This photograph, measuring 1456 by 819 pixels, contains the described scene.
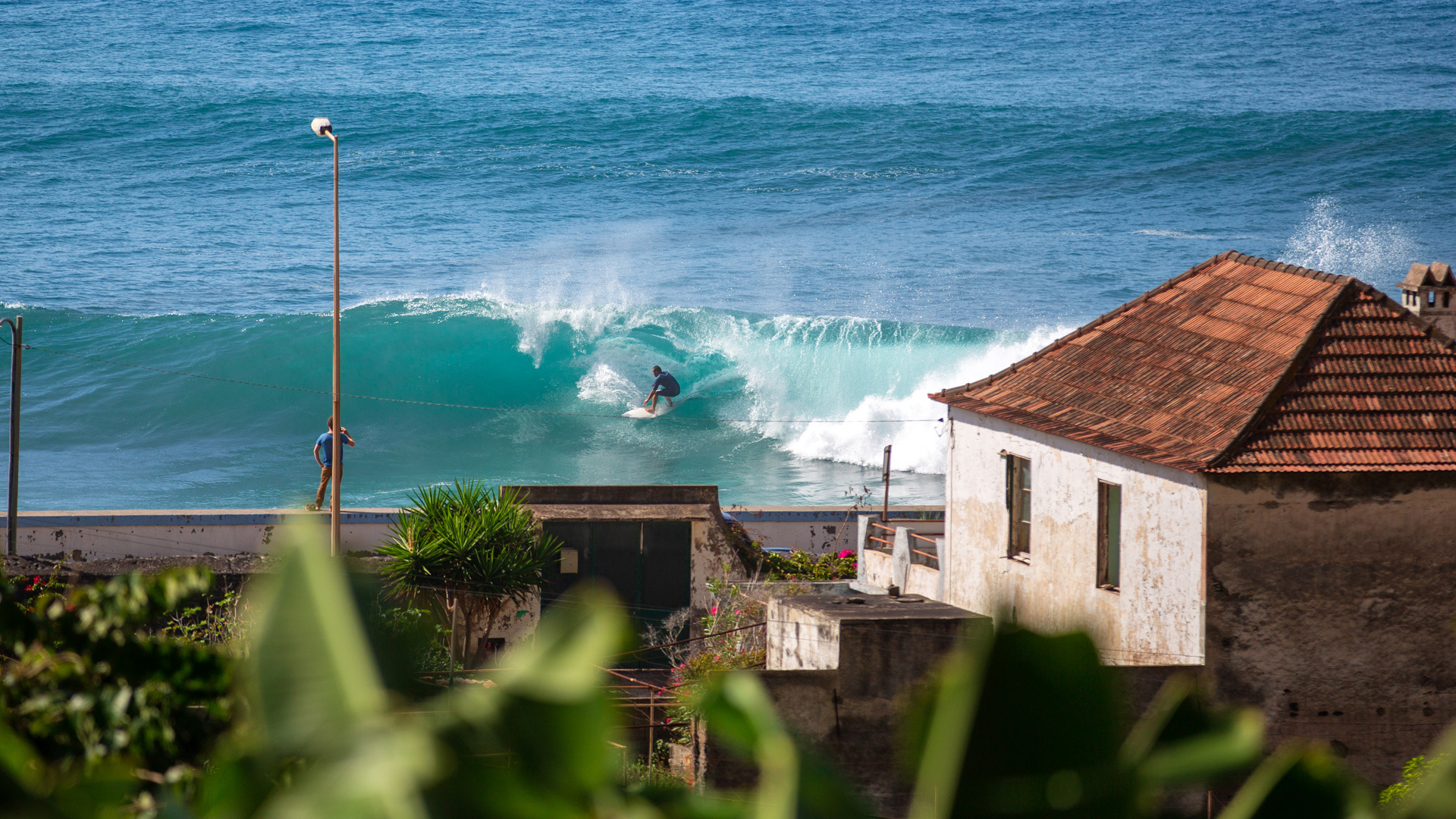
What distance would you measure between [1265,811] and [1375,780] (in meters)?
12.5

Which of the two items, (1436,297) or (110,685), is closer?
(110,685)

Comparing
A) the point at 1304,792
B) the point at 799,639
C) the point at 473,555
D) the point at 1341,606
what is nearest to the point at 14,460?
the point at 473,555

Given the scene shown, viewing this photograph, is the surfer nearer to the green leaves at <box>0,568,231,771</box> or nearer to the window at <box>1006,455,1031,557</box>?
the window at <box>1006,455,1031,557</box>

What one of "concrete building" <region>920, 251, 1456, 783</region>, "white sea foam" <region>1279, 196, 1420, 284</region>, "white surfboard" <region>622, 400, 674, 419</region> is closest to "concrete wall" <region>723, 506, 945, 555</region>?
"concrete building" <region>920, 251, 1456, 783</region>

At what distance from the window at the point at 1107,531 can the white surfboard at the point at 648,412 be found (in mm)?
27974

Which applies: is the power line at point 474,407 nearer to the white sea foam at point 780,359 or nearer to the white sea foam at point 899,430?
the white sea foam at point 780,359

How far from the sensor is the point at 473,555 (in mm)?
16719

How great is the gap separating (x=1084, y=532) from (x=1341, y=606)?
7.66ft

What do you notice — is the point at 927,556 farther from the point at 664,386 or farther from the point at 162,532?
the point at 664,386

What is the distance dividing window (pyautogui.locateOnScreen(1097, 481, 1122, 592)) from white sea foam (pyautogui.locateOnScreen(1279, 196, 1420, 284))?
166ft

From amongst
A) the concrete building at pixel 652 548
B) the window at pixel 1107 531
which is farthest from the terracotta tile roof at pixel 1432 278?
the concrete building at pixel 652 548

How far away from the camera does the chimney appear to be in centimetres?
1430

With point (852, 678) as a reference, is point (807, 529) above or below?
above

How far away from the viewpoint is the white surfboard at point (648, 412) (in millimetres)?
41312
